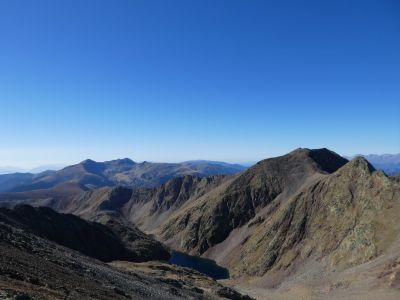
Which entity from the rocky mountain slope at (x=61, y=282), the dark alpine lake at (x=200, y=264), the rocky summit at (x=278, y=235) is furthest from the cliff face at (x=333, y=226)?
the rocky mountain slope at (x=61, y=282)

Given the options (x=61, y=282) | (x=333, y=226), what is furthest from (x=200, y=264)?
(x=61, y=282)

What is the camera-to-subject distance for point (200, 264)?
6053 inches

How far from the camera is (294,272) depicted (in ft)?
373

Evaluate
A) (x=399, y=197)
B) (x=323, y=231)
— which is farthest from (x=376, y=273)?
(x=323, y=231)

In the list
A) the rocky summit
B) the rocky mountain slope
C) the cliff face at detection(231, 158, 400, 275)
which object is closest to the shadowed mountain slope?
the rocky summit

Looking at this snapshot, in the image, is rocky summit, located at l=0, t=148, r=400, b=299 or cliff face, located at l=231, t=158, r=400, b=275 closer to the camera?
rocky summit, located at l=0, t=148, r=400, b=299

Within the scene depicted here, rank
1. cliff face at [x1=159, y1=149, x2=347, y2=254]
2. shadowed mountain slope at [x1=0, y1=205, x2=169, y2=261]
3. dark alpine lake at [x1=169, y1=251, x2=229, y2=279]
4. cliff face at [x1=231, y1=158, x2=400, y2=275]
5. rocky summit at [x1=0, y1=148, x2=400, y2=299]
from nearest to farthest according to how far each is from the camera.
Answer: rocky summit at [x1=0, y1=148, x2=400, y2=299], cliff face at [x1=231, y1=158, x2=400, y2=275], shadowed mountain slope at [x1=0, y1=205, x2=169, y2=261], dark alpine lake at [x1=169, y1=251, x2=229, y2=279], cliff face at [x1=159, y1=149, x2=347, y2=254]

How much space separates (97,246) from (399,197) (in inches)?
3534

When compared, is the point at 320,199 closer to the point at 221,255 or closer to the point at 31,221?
the point at 221,255

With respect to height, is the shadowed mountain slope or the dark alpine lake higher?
the shadowed mountain slope

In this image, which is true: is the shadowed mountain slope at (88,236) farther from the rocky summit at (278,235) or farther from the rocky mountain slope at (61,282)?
the rocky mountain slope at (61,282)

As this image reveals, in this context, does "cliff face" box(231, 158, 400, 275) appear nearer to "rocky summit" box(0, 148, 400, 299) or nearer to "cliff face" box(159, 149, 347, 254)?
"rocky summit" box(0, 148, 400, 299)

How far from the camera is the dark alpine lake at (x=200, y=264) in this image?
139 metres

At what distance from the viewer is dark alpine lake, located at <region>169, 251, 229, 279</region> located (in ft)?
455
